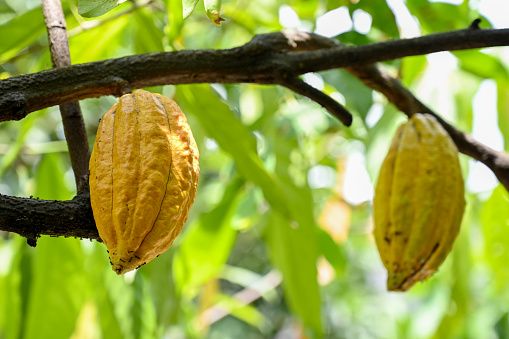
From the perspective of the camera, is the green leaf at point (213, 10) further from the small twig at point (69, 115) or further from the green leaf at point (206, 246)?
the green leaf at point (206, 246)

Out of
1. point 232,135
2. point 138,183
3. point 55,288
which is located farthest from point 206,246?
point 138,183

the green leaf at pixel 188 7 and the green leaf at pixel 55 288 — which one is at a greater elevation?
Answer: the green leaf at pixel 188 7

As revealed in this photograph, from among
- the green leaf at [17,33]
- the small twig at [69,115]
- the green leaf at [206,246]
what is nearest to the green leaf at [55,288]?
the green leaf at [206,246]

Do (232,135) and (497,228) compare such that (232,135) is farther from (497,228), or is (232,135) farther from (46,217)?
(497,228)

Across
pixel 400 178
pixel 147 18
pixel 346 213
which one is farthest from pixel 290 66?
pixel 346 213

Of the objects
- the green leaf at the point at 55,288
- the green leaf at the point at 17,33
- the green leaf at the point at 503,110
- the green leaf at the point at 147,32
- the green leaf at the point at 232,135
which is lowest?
the green leaf at the point at 55,288

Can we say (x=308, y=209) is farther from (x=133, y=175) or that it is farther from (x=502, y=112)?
(x=133, y=175)

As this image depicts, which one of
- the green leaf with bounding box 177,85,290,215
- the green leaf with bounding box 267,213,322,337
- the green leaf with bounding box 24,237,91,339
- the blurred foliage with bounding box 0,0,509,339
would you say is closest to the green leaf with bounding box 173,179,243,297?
the blurred foliage with bounding box 0,0,509,339

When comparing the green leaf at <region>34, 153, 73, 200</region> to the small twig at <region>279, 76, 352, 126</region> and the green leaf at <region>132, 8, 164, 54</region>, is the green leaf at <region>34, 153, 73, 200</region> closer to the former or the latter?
the green leaf at <region>132, 8, 164, 54</region>
